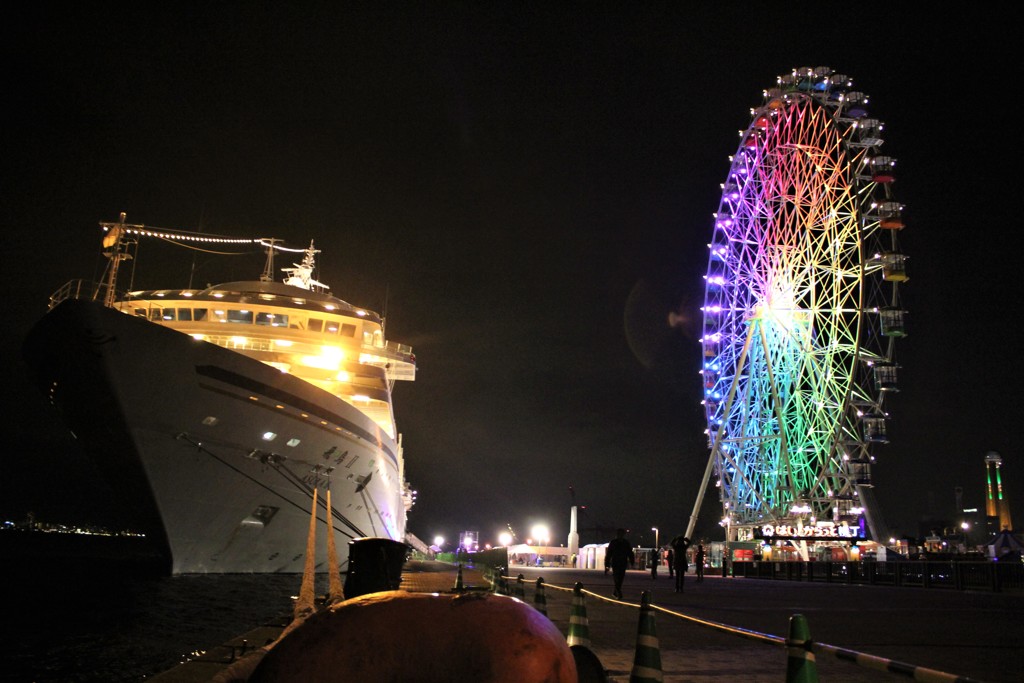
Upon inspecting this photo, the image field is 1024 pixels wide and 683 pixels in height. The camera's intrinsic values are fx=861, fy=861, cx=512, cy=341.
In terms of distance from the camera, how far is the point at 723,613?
1392cm

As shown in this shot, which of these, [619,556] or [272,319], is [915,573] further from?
[272,319]

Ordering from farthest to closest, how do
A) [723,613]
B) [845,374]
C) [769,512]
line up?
[769,512] → [845,374] → [723,613]

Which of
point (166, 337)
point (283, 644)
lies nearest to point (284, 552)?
point (166, 337)

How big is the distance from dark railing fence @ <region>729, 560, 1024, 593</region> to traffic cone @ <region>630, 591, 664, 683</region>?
23.0m

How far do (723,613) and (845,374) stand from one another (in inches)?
1508

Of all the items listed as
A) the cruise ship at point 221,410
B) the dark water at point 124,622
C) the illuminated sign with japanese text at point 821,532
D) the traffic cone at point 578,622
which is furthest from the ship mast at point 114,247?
the illuminated sign with japanese text at point 821,532

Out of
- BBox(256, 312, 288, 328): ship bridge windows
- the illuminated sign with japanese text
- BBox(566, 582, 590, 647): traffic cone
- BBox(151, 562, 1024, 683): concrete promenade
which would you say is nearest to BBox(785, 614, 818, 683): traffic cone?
BBox(151, 562, 1024, 683): concrete promenade

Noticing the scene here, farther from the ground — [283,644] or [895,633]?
[283,644]

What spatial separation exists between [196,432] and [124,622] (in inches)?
277

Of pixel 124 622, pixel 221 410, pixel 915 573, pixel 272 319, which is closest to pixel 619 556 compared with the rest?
pixel 124 622

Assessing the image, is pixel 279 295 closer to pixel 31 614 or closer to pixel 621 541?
pixel 31 614

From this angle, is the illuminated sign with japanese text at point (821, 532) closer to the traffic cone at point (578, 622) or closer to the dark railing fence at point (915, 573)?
the dark railing fence at point (915, 573)

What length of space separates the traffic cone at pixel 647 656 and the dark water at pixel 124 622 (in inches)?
281

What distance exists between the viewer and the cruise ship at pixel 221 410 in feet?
74.2
